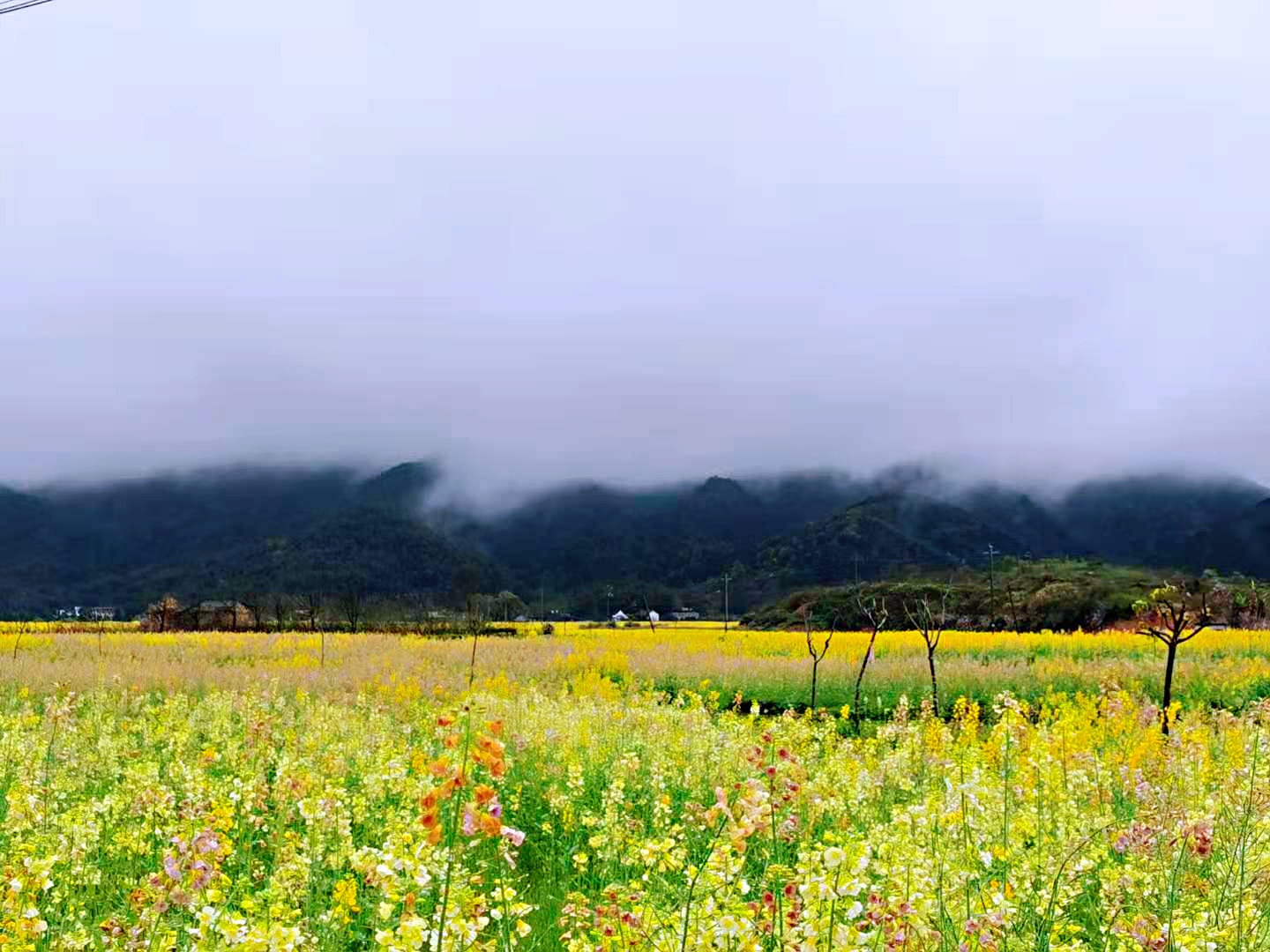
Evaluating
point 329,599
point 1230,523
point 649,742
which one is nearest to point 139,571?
point 329,599

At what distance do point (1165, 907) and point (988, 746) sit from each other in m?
5.31

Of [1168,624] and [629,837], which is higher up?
[629,837]

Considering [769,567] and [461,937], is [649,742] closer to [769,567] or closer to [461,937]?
[461,937]

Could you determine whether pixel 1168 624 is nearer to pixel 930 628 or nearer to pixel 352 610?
pixel 930 628

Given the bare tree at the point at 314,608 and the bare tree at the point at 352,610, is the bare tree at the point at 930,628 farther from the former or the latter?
the bare tree at the point at 314,608

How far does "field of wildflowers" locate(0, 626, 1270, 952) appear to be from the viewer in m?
2.49

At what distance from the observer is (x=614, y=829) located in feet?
16.2

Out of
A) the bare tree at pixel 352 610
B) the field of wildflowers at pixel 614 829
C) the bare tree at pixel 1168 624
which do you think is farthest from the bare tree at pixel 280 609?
the bare tree at pixel 1168 624

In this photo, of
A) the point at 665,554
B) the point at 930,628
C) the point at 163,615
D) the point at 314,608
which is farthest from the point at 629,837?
the point at 665,554

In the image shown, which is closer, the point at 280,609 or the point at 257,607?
the point at 280,609

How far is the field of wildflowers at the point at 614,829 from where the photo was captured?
249 cm

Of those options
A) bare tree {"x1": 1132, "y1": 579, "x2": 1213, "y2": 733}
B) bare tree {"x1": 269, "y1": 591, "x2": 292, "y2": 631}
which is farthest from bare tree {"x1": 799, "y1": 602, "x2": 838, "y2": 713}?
bare tree {"x1": 269, "y1": 591, "x2": 292, "y2": 631}

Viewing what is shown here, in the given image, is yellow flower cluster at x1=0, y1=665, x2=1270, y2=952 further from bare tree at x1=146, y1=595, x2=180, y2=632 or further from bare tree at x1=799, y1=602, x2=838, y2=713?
bare tree at x1=146, y1=595, x2=180, y2=632

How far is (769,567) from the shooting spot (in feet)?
436
